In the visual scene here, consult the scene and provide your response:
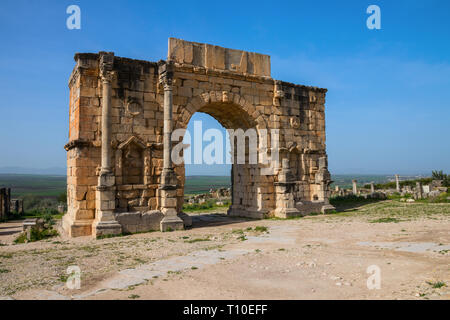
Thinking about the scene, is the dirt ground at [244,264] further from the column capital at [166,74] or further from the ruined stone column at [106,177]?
the column capital at [166,74]

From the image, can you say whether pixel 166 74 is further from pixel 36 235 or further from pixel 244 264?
pixel 244 264

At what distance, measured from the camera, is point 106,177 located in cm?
1027

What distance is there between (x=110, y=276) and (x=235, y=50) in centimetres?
1001

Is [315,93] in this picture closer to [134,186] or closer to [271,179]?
[271,179]

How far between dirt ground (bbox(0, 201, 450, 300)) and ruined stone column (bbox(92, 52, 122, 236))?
0.63 meters

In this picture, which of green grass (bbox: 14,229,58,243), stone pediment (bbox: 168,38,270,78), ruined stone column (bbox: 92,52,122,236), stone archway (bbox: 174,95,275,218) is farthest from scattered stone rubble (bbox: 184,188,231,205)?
ruined stone column (bbox: 92,52,122,236)

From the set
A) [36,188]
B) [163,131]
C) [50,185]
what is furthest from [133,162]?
[50,185]

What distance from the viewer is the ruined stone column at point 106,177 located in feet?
33.1

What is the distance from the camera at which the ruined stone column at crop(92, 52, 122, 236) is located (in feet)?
33.1

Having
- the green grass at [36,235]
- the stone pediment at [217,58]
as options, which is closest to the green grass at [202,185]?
the stone pediment at [217,58]

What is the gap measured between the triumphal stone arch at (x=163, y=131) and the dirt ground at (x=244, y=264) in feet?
4.06

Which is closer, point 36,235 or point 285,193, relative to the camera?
point 36,235

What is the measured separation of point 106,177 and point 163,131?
8.04ft

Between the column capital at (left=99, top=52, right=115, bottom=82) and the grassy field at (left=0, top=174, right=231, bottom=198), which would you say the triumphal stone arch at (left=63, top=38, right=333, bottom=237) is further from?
the grassy field at (left=0, top=174, right=231, bottom=198)
